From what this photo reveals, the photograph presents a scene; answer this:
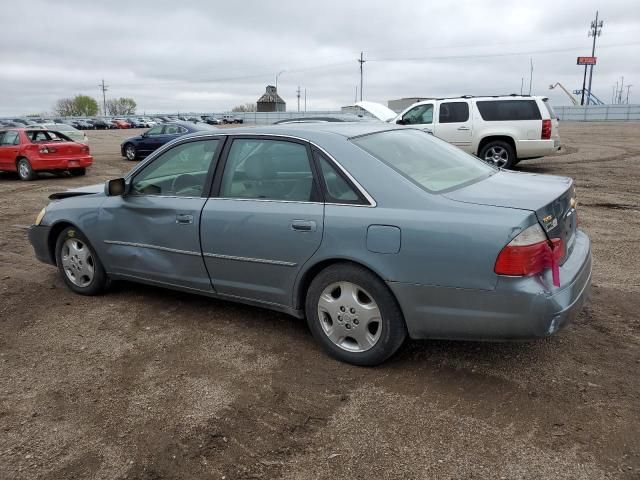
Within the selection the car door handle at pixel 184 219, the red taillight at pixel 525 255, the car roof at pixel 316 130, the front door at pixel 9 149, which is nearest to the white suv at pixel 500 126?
the car roof at pixel 316 130

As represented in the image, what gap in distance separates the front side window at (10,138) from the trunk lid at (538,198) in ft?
47.7

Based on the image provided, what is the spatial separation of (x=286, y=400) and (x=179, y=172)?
6.96 ft

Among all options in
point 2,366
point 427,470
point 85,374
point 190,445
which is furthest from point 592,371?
point 2,366

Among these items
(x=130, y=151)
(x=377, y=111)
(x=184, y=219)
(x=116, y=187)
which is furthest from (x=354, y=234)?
(x=130, y=151)

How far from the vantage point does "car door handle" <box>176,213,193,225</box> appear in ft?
13.5

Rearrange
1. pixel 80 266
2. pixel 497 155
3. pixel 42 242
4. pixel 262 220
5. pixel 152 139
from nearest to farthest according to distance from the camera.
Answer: pixel 262 220, pixel 80 266, pixel 42 242, pixel 497 155, pixel 152 139

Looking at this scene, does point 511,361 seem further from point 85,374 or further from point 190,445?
point 85,374

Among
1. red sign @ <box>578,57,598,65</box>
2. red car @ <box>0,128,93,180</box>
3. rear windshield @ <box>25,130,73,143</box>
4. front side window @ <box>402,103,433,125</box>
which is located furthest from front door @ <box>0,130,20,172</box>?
red sign @ <box>578,57,598,65</box>

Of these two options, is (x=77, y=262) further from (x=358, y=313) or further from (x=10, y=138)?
(x=10, y=138)

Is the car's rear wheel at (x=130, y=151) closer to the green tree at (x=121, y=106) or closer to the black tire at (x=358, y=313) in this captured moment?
the black tire at (x=358, y=313)

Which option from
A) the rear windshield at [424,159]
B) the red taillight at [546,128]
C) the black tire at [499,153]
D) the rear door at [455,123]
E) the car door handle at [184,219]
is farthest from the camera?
the rear door at [455,123]

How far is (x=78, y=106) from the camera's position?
124375 mm

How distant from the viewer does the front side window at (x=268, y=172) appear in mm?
3717

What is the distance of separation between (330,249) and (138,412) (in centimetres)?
145
